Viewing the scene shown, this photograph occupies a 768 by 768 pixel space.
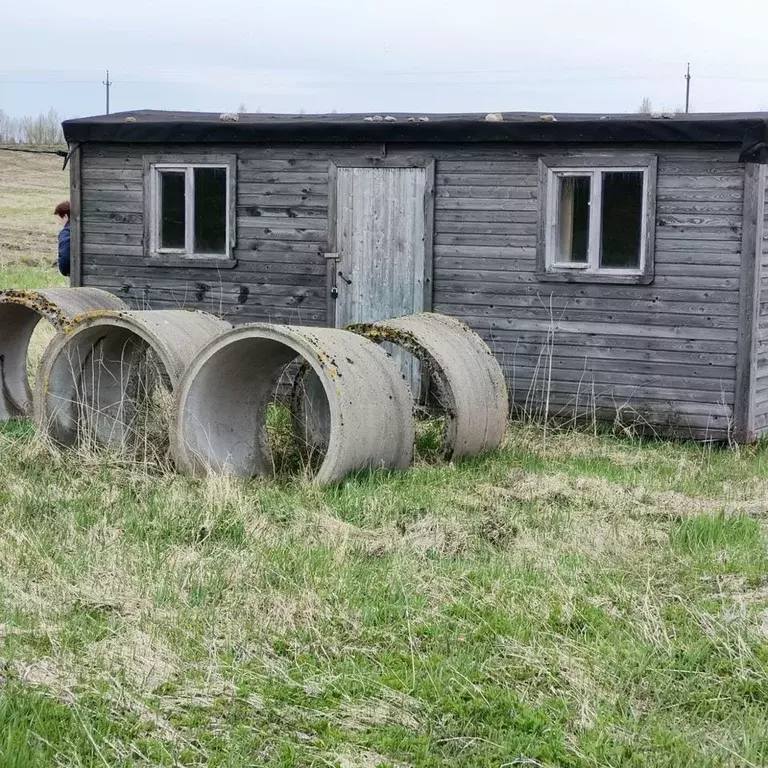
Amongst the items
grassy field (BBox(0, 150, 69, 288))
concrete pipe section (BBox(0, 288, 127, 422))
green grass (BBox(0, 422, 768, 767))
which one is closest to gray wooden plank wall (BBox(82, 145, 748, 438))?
concrete pipe section (BBox(0, 288, 127, 422))

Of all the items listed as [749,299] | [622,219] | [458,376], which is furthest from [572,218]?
[458,376]

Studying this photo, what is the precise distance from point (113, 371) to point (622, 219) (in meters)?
4.78

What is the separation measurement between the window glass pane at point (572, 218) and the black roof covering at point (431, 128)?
0.46 metres

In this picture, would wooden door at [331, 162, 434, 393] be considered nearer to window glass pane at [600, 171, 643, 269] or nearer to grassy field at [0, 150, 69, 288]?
window glass pane at [600, 171, 643, 269]

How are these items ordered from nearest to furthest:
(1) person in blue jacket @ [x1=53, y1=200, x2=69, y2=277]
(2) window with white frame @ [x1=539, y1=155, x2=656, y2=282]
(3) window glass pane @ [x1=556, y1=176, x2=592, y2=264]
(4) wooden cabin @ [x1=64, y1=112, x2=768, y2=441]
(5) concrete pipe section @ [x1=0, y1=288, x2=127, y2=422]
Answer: (5) concrete pipe section @ [x1=0, y1=288, x2=127, y2=422] → (4) wooden cabin @ [x1=64, y1=112, x2=768, y2=441] → (2) window with white frame @ [x1=539, y1=155, x2=656, y2=282] → (3) window glass pane @ [x1=556, y1=176, x2=592, y2=264] → (1) person in blue jacket @ [x1=53, y1=200, x2=69, y2=277]

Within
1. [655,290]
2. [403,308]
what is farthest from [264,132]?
[655,290]

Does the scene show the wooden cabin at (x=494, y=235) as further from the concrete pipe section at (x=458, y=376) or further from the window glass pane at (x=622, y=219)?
the concrete pipe section at (x=458, y=376)

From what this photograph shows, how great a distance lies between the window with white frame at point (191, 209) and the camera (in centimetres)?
1344

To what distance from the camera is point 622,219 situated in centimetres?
1184

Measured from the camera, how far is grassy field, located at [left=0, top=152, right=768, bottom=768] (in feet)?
14.5

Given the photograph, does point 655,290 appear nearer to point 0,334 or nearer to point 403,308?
point 403,308

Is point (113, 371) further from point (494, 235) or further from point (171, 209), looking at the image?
point (494, 235)

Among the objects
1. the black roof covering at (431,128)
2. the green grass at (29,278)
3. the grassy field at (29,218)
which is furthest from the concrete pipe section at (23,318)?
the grassy field at (29,218)

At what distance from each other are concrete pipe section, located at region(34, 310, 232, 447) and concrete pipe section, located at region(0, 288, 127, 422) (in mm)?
847
